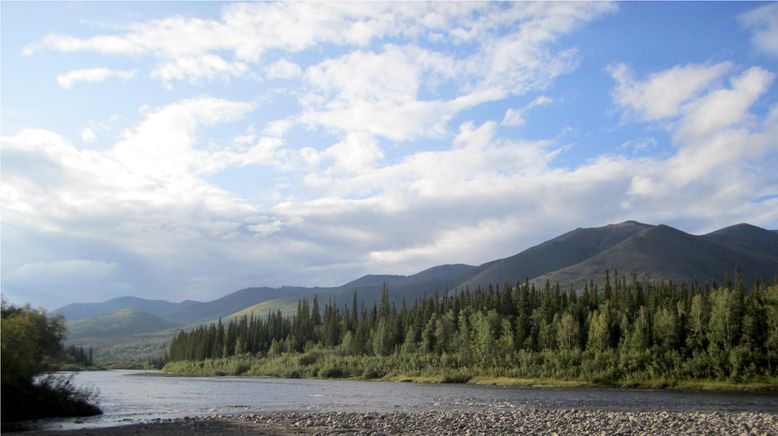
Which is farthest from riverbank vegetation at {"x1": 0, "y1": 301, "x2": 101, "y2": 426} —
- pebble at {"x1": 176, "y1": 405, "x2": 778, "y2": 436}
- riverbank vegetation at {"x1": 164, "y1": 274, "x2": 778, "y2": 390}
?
riverbank vegetation at {"x1": 164, "y1": 274, "x2": 778, "y2": 390}

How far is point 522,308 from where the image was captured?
479ft

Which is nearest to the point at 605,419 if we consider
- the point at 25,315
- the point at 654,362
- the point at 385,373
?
the point at 25,315

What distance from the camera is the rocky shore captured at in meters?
34.4

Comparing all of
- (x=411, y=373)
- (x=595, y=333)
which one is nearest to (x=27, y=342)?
(x=411, y=373)

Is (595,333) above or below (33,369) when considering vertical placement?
below

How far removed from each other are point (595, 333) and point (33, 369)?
342 feet

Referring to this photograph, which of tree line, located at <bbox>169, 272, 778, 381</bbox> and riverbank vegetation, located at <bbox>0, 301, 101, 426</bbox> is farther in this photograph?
tree line, located at <bbox>169, 272, 778, 381</bbox>

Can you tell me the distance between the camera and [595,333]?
11856 centimetres

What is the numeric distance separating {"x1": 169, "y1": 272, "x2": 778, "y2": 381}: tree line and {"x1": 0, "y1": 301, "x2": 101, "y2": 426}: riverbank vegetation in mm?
87895

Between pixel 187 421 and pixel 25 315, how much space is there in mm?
12605

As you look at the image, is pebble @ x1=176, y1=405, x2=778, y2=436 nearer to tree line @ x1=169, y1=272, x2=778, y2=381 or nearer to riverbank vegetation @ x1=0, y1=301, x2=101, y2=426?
riverbank vegetation @ x1=0, y1=301, x2=101, y2=426

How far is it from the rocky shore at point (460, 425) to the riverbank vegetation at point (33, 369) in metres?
4.96

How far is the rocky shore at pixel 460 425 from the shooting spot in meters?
34.4

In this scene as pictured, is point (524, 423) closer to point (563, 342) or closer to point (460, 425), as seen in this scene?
point (460, 425)
